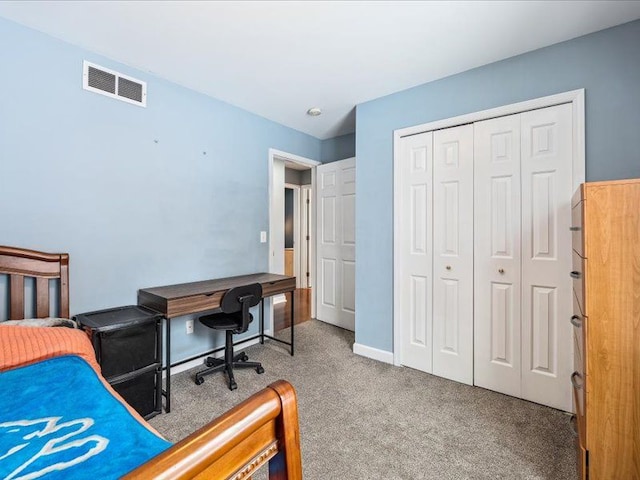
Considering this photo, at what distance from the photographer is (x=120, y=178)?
2.34 metres

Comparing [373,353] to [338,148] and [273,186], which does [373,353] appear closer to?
[273,186]

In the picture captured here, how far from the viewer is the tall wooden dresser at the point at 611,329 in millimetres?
1293

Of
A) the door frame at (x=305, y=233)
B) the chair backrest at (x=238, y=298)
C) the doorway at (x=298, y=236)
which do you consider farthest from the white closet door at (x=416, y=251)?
the door frame at (x=305, y=233)

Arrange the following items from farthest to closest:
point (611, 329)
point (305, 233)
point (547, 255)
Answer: point (305, 233) → point (547, 255) → point (611, 329)

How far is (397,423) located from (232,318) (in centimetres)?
144

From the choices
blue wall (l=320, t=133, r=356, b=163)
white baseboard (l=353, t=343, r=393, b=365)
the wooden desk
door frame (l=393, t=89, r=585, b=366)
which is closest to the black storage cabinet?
the wooden desk

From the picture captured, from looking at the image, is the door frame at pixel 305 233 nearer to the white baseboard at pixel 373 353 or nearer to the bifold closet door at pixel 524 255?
the white baseboard at pixel 373 353

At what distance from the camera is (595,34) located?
1.98 meters

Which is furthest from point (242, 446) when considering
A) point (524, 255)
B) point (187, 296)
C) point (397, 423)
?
point (524, 255)

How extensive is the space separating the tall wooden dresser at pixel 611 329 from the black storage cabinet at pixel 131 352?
2389 mm

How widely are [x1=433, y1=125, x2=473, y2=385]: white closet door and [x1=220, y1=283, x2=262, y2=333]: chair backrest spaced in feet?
5.08

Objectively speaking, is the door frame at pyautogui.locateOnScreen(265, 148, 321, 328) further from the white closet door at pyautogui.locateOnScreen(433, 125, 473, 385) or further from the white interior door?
the white closet door at pyautogui.locateOnScreen(433, 125, 473, 385)

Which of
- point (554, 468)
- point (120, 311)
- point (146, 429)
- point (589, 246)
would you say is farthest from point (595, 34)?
point (120, 311)

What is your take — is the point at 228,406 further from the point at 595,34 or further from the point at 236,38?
the point at 595,34
